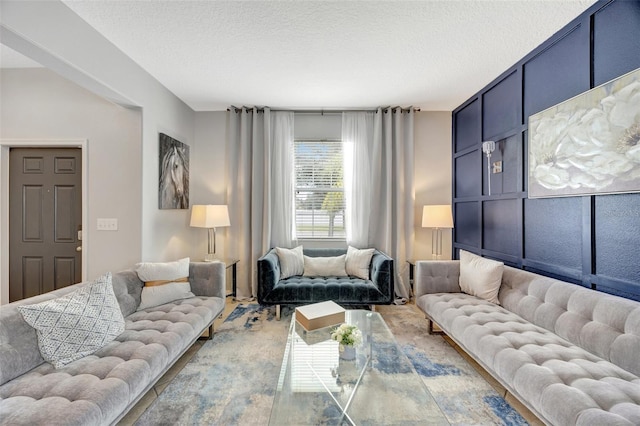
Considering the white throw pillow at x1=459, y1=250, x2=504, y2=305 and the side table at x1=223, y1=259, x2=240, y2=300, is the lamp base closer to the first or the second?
the white throw pillow at x1=459, y1=250, x2=504, y2=305

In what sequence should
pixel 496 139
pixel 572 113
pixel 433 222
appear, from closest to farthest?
1. pixel 572 113
2. pixel 496 139
3. pixel 433 222

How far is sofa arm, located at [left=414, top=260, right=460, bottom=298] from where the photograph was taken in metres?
2.78

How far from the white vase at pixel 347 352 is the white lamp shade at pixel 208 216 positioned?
2214 millimetres

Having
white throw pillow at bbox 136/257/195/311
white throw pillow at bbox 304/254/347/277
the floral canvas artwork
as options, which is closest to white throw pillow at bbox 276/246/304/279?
white throw pillow at bbox 304/254/347/277

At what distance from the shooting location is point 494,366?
1.66m

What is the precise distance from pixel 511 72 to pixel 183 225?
410cm

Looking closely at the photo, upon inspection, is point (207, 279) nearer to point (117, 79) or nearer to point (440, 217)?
point (117, 79)

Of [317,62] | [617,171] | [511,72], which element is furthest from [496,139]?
[317,62]

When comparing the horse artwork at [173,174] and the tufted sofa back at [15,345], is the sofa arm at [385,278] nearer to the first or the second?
the horse artwork at [173,174]

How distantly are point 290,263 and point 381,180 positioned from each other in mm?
1689

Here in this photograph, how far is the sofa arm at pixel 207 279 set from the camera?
263cm

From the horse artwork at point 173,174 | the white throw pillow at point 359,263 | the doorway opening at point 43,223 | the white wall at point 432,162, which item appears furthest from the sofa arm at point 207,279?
the white wall at point 432,162

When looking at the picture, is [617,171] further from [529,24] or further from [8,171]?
[8,171]

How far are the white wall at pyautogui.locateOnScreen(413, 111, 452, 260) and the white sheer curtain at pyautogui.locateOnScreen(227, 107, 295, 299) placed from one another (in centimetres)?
180
